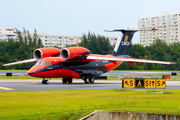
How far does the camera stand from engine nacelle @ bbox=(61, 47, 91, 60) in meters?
36.2

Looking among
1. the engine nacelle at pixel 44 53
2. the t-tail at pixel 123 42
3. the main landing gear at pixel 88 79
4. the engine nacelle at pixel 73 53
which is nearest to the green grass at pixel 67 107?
the engine nacelle at pixel 73 53

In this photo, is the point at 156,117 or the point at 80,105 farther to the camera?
the point at 80,105

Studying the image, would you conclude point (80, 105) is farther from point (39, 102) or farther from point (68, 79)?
point (68, 79)

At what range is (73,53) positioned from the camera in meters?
36.4

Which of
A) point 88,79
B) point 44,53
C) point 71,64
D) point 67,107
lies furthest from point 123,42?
point 67,107

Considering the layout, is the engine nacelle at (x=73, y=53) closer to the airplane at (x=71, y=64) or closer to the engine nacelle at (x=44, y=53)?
the airplane at (x=71, y=64)

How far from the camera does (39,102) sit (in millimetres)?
17625

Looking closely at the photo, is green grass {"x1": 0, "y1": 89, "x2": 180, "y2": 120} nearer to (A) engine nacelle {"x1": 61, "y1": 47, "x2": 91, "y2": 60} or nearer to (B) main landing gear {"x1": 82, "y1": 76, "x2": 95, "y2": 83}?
(A) engine nacelle {"x1": 61, "y1": 47, "x2": 91, "y2": 60}

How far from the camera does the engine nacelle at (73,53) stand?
3622 cm

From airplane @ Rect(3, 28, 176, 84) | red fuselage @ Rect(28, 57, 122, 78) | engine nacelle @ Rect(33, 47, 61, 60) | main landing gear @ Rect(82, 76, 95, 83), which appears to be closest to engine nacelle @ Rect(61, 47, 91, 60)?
airplane @ Rect(3, 28, 176, 84)

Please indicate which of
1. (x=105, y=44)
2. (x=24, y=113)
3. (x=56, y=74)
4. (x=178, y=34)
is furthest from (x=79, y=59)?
(x=178, y=34)

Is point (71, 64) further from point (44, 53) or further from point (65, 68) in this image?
point (44, 53)

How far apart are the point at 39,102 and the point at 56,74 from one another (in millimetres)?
18987

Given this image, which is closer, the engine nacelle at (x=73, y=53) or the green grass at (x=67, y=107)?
the green grass at (x=67, y=107)
